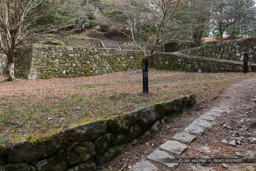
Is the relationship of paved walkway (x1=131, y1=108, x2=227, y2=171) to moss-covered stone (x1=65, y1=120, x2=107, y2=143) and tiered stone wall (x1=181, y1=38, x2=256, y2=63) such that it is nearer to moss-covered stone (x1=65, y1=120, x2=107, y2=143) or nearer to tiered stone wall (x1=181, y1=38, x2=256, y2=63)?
moss-covered stone (x1=65, y1=120, x2=107, y2=143)

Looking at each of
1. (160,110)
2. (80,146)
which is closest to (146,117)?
(160,110)

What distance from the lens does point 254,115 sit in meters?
3.37

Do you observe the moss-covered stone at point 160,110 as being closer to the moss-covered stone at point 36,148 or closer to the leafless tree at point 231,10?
the moss-covered stone at point 36,148

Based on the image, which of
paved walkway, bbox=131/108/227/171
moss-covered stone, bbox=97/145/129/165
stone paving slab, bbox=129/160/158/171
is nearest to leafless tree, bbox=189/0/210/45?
paved walkway, bbox=131/108/227/171

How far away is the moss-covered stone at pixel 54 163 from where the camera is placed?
171 centimetres

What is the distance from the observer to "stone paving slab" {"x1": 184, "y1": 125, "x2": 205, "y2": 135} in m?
2.90

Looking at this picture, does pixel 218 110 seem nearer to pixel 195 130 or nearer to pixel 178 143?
pixel 195 130

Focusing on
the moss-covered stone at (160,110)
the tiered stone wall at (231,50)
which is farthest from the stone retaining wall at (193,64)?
the moss-covered stone at (160,110)

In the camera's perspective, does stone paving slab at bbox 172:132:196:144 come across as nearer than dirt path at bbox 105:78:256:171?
No

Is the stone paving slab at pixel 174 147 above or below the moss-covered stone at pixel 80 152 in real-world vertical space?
below

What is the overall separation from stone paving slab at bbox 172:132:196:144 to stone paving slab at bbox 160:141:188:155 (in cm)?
12

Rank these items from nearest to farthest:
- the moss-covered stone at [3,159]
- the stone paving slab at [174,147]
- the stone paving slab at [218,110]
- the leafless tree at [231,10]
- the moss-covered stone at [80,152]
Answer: the moss-covered stone at [3,159] < the moss-covered stone at [80,152] < the stone paving slab at [174,147] < the stone paving slab at [218,110] < the leafless tree at [231,10]

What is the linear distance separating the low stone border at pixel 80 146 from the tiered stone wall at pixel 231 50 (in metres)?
10.6

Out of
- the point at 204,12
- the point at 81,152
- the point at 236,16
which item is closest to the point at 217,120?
the point at 81,152
